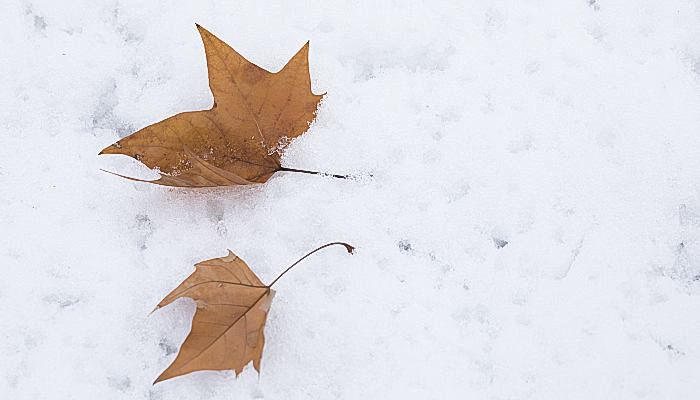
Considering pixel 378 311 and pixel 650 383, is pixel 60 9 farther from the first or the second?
pixel 650 383

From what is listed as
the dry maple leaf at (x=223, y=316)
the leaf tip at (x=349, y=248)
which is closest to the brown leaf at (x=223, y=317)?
the dry maple leaf at (x=223, y=316)

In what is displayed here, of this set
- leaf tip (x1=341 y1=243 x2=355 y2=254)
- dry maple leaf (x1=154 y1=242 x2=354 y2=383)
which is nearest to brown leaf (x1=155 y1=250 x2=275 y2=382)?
dry maple leaf (x1=154 y1=242 x2=354 y2=383)

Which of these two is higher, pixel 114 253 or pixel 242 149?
pixel 242 149

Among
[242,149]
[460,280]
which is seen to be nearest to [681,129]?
[460,280]

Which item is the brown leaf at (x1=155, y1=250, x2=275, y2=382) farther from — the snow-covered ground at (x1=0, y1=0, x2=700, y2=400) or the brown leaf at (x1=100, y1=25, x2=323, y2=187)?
the brown leaf at (x1=100, y1=25, x2=323, y2=187)

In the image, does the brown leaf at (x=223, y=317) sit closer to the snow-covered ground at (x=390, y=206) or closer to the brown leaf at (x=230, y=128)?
the snow-covered ground at (x=390, y=206)
